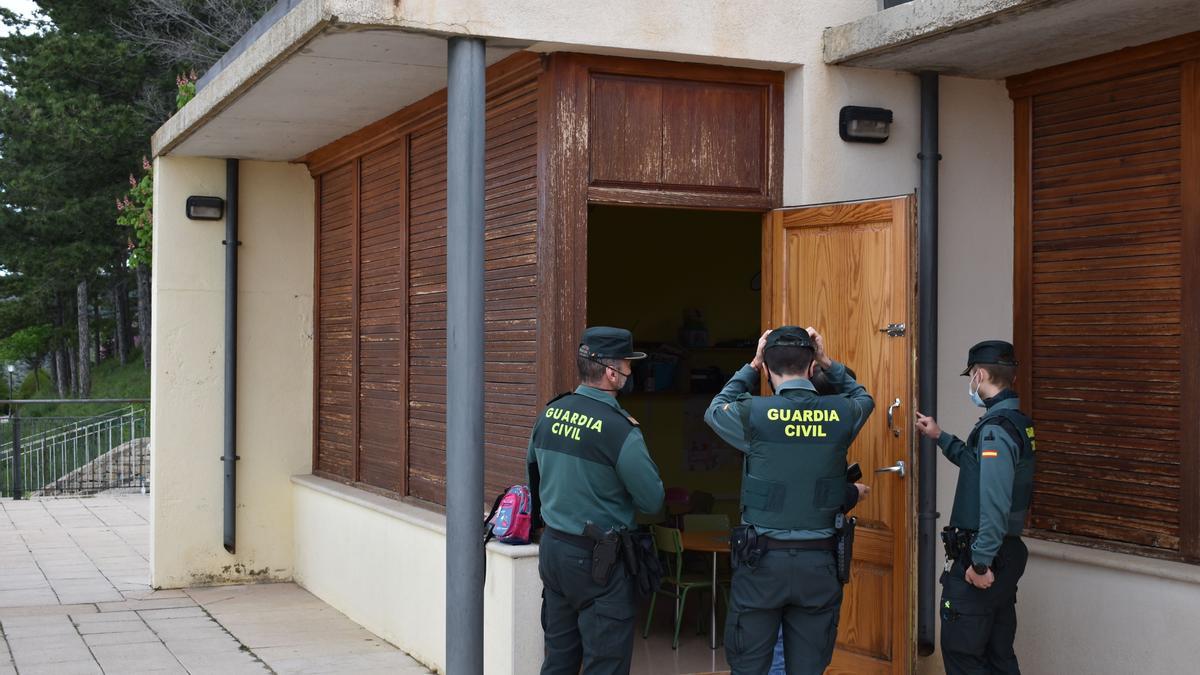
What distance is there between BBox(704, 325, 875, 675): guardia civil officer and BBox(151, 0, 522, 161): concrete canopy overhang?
209 centimetres

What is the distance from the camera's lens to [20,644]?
8188 mm

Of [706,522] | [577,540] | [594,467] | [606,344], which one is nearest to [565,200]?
[606,344]

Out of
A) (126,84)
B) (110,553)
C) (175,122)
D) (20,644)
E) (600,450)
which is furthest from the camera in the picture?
(126,84)

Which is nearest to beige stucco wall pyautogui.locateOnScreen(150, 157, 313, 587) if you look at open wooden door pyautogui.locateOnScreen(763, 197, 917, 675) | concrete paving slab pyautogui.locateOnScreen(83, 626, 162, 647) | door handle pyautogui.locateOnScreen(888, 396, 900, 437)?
concrete paving slab pyautogui.locateOnScreen(83, 626, 162, 647)

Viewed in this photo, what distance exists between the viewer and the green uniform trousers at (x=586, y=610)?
5.35 m

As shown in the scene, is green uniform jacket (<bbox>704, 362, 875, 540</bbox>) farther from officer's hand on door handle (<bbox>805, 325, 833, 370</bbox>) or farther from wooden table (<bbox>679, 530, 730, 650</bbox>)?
wooden table (<bbox>679, 530, 730, 650</bbox>)

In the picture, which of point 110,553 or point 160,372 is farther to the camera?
point 110,553

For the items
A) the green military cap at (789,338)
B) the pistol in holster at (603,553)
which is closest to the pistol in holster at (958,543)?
the green military cap at (789,338)

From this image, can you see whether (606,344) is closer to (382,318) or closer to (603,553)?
(603,553)

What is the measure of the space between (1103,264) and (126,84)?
89.6 ft

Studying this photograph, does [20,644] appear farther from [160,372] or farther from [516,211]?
[516,211]

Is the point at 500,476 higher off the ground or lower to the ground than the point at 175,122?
lower

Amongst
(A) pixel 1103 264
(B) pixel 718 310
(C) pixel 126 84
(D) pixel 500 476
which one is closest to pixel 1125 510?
(A) pixel 1103 264

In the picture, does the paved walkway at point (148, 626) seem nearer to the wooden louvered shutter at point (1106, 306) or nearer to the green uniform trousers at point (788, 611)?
the green uniform trousers at point (788, 611)
